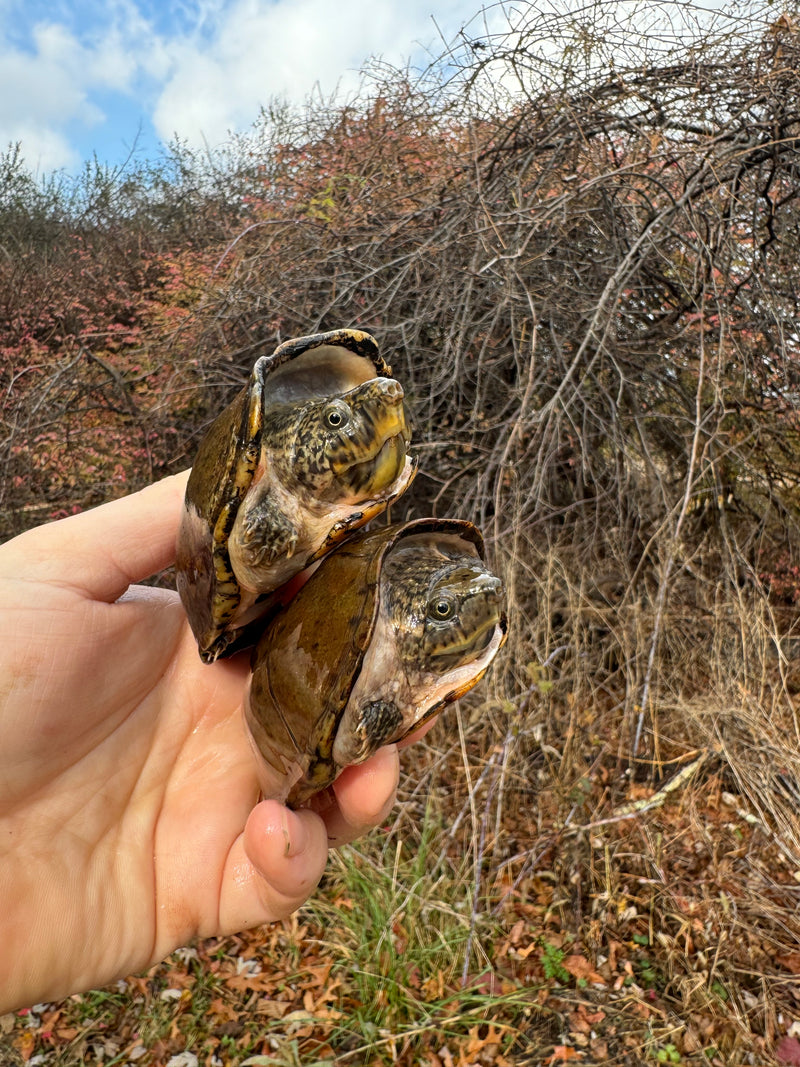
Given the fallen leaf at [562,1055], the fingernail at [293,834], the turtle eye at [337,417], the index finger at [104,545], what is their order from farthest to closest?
the fallen leaf at [562,1055] < the index finger at [104,545] < the fingernail at [293,834] < the turtle eye at [337,417]

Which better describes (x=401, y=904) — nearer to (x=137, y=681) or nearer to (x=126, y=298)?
(x=137, y=681)

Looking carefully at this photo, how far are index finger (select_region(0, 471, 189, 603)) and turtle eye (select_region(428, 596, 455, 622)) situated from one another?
809mm

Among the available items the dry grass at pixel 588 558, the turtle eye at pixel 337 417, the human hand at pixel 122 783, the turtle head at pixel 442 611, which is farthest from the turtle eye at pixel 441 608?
the dry grass at pixel 588 558

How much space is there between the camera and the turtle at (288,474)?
125 centimetres

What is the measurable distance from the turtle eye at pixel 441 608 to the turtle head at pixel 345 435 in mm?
266

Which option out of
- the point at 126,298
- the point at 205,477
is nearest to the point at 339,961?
the point at 205,477

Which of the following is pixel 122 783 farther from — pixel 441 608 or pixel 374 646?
pixel 441 608

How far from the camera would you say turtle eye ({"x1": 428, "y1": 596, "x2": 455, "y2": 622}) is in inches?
50.6

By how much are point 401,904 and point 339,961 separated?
12.9 inches

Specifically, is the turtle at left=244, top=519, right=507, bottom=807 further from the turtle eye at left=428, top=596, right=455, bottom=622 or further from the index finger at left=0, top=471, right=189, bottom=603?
the index finger at left=0, top=471, right=189, bottom=603

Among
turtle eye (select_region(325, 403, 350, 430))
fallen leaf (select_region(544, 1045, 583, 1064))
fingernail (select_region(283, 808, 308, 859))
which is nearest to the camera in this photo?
turtle eye (select_region(325, 403, 350, 430))

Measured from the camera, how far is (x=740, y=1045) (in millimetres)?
2611

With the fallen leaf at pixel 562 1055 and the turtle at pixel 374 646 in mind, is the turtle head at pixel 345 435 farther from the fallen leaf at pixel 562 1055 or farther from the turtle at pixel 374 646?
the fallen leaf at pixel 562 1055

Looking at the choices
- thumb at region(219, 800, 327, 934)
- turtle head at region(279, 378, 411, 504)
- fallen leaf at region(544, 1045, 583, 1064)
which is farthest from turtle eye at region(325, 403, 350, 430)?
fallen leaf at region(544, 1045, 583, 1064)
